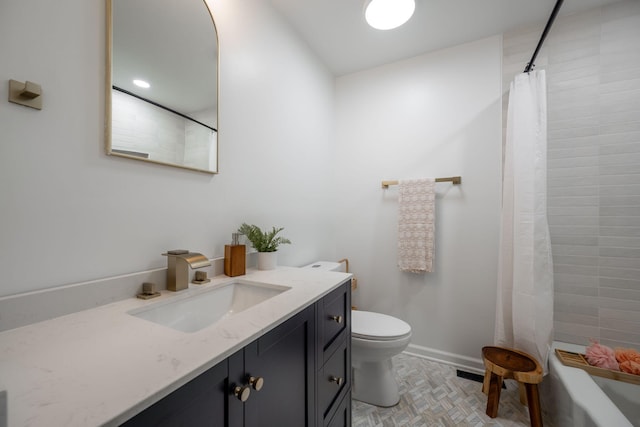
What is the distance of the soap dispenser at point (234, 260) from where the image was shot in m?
1.18

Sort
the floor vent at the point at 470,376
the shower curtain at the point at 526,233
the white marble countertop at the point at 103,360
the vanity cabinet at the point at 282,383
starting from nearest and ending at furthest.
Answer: the white marble countertop at the point at 103,360
the vanity cabinet at the point at 282,383
the shower curtain at the point at 526,233
the floor vent at the point at 470,376

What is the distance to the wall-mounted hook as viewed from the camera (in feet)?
2.12

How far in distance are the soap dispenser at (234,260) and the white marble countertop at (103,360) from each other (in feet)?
1.29

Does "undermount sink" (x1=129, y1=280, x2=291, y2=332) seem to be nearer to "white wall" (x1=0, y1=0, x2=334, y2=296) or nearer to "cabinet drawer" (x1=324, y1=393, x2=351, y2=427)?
"white wall" (x1=0, y1=0, x2=334, y2=296)

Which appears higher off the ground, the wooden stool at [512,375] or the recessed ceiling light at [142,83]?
the recessed ceiling light at [142,83]

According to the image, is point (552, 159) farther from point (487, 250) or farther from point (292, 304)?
point (292, 304)

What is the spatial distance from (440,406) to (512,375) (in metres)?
0.45

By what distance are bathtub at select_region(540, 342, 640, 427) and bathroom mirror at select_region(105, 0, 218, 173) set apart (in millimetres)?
1924

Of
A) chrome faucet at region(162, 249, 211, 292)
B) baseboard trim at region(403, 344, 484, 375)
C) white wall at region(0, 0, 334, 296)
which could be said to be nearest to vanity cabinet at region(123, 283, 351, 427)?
chrome faucet at region(162, 249, 211, 292)

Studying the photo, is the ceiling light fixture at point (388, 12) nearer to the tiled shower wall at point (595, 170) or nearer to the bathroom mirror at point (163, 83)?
the bathroom mirror at point (163, 83)

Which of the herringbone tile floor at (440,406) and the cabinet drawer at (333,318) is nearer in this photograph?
the cabinet drawer at (333,318)

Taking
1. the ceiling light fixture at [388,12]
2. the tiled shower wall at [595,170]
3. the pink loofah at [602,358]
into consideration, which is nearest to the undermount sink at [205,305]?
the ceiling light fixture at [388,12]

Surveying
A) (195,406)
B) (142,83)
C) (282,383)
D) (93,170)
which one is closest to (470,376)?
(282,383)

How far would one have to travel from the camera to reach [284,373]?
0.77 meters
